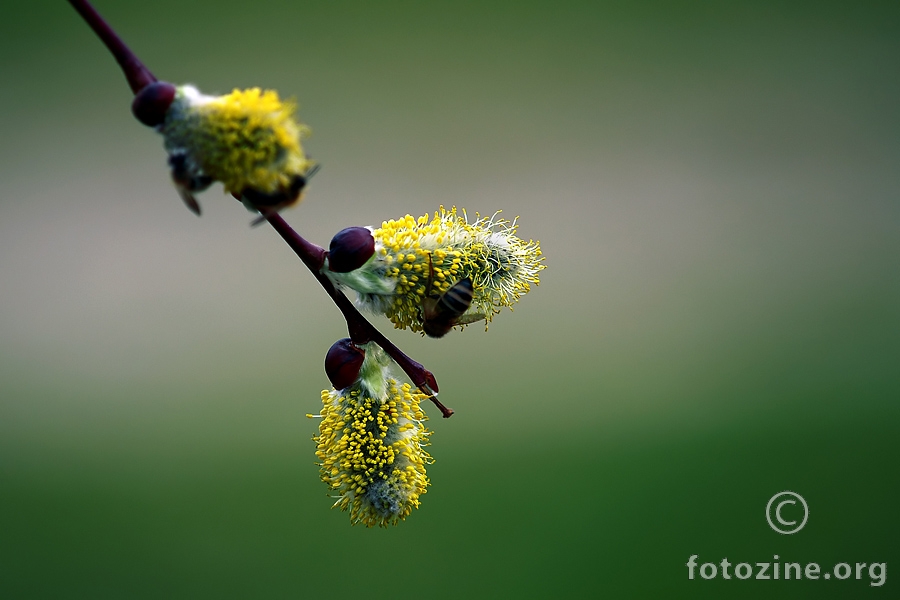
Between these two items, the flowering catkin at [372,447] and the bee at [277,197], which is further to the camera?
the flowering catkin at [372,447]

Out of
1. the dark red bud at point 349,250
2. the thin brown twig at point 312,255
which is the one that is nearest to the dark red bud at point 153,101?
the thin brown twig at point 312,255

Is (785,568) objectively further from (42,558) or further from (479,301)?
(42,558)

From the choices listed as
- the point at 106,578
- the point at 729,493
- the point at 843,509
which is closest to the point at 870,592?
the point at 843,509

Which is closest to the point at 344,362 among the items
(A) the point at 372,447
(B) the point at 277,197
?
(A) the point at 372,447

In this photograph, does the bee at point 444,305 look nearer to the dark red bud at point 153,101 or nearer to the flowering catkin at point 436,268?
the flowering catkin at point 436,268

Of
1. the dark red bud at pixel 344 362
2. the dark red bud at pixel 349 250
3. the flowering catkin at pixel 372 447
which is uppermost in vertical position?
the dark red bud at pixel 349 250

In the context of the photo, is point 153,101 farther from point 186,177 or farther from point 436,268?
point 436,268
